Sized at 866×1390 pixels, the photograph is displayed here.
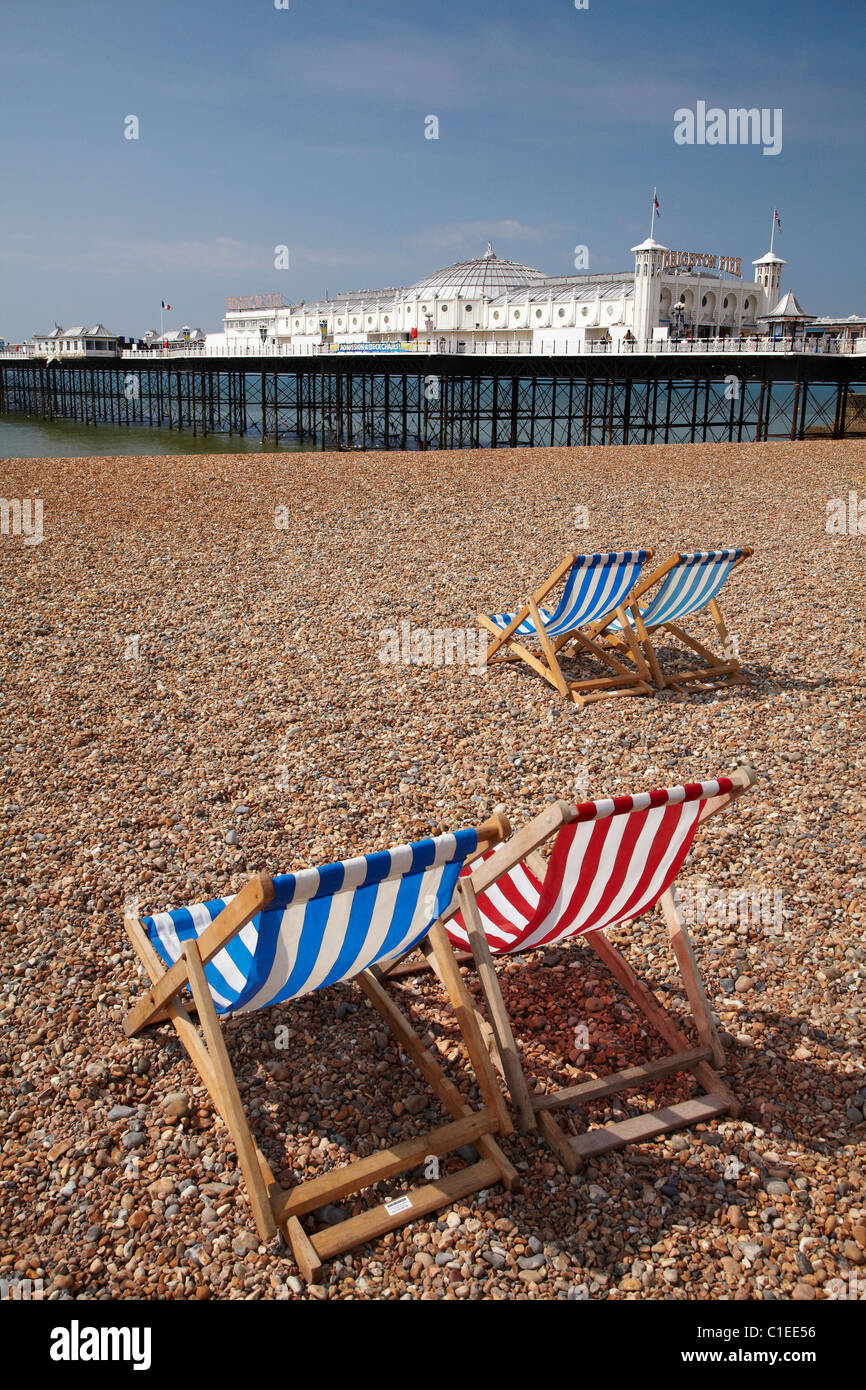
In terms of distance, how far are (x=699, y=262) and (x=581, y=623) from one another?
36.6 metres

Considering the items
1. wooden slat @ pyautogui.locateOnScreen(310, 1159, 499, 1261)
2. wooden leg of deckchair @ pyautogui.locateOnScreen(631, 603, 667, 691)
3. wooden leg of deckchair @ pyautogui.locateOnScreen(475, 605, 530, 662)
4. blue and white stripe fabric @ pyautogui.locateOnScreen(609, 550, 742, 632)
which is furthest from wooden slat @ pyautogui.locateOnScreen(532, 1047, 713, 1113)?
wooden leg of deckchair @ pyautogui.locateOnScreen(475, 605, 530, 662)

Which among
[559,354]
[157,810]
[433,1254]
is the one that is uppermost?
[559,354]

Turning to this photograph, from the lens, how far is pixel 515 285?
1859 inches

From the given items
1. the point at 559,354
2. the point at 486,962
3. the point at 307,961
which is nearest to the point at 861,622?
the point at 486,962

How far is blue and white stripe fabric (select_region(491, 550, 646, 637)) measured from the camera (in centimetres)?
514

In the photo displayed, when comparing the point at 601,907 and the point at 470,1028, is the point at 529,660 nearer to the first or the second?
the point at 601,907

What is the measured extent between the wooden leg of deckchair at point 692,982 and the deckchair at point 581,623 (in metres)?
2.57

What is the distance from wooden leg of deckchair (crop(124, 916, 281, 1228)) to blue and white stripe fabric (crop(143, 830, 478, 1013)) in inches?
8.3

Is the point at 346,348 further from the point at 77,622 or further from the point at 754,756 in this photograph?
the point at 754,756

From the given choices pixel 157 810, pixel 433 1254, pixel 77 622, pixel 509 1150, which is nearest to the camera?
pixel 433 1254

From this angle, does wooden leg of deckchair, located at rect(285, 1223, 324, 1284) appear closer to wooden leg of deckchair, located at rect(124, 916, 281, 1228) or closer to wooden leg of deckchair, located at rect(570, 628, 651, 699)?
wooden leg of deckchair, located at rect(124, 916, 281, 1228)

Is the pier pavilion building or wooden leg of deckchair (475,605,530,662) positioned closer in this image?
wooden leg of deckchair (475,605,530,662)

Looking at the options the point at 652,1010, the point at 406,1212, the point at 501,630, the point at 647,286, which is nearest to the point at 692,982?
the point at 652,1010

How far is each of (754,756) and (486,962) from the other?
2.53 m
